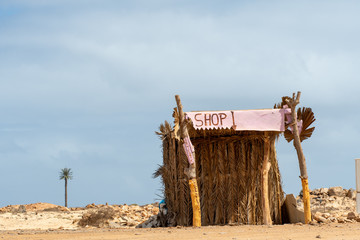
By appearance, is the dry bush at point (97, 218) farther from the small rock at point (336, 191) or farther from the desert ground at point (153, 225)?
the small rock at point (336, 191)

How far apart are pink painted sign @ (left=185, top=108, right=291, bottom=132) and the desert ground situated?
2.66 metres

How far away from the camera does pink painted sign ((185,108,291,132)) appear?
14258mm

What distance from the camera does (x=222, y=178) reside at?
15242 mm

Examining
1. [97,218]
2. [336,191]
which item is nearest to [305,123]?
[97,218]

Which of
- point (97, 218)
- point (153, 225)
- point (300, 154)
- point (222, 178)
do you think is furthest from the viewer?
point (97, 218)

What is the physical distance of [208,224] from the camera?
1532cm

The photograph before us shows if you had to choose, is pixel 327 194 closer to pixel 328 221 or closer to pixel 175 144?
pixel 328 221

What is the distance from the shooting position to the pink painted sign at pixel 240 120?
14.3 meters

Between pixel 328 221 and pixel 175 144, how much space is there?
15.9 ft

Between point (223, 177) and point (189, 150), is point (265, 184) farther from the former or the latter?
point (189, 150)

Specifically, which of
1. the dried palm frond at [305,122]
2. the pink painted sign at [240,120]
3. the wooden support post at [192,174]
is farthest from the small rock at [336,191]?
the wooden support post at [192,174]

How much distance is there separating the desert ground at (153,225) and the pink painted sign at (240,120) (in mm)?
2660

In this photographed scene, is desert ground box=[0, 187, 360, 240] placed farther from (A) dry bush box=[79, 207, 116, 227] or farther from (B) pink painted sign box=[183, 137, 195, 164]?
(B) pink painted sign box=[183, 137, 195, 164]

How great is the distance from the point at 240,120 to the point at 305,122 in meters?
2.50
